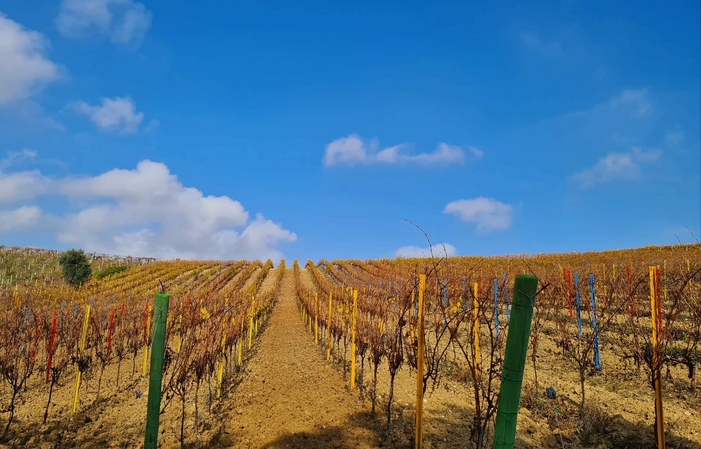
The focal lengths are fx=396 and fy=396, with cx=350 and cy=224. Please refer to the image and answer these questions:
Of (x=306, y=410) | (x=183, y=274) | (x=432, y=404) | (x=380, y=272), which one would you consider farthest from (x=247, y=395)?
(x=183, y=274)

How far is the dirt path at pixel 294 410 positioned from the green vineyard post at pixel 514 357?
9.74ft

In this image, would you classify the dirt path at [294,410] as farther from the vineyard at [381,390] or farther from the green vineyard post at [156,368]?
the green vineyard post at [156,368]

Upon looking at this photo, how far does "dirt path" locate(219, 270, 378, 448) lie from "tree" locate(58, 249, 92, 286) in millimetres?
27180

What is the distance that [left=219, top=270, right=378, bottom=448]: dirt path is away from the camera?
197 inches

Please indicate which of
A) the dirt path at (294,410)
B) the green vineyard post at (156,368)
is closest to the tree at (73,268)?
the dirt path at (294,410)

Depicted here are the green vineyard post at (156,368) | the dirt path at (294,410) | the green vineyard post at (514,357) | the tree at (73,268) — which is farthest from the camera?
the tree at (73,268)

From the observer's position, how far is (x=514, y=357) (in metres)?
2.18

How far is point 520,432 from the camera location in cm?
531

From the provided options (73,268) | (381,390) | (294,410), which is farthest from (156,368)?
(73,268)

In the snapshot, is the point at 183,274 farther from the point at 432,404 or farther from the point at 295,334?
the point at 432,404

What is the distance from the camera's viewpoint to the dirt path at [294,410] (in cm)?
500

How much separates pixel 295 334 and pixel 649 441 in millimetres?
11507

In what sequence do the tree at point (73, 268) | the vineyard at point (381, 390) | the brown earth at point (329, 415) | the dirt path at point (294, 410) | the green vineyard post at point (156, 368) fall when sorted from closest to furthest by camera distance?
1. the green vineyard post at point (156, 368)
2. the vineyard at point (381, 390)
3. the dirt path at point (294, 410)
4. the brown earth at point (329, 415)
5. the tree at point (73, 268)

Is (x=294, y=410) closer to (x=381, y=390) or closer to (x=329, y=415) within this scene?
(x=329, y=415)
